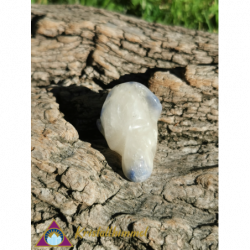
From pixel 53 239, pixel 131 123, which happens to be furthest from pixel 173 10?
pixel 53 239

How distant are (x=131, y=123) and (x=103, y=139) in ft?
1.59

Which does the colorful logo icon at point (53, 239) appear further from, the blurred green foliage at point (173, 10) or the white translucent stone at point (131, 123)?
the blurred green foliage at point (173, 10)

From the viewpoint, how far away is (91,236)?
231cm

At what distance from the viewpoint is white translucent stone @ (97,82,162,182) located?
272 cm

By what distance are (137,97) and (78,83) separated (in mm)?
1031

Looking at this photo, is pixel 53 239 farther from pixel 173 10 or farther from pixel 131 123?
pixel 173 10

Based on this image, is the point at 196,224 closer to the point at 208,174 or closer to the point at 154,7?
the point at 208,174

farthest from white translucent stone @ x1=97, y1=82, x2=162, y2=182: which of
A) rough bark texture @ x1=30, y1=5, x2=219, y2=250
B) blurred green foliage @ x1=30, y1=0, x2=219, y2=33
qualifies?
A: blurred green foliage @ x1=30, y1=0, x2=219, y2=33

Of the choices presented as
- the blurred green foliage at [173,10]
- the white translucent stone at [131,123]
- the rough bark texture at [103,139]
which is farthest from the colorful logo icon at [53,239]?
the blurred green foliage at [173,10]

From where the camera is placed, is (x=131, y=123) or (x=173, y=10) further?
(x=173, y=10)

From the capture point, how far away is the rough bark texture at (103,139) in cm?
235

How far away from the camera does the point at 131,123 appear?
2799mm

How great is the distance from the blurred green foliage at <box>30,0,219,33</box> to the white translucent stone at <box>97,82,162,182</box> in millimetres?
2057

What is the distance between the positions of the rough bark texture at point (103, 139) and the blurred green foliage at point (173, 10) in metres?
0.50
